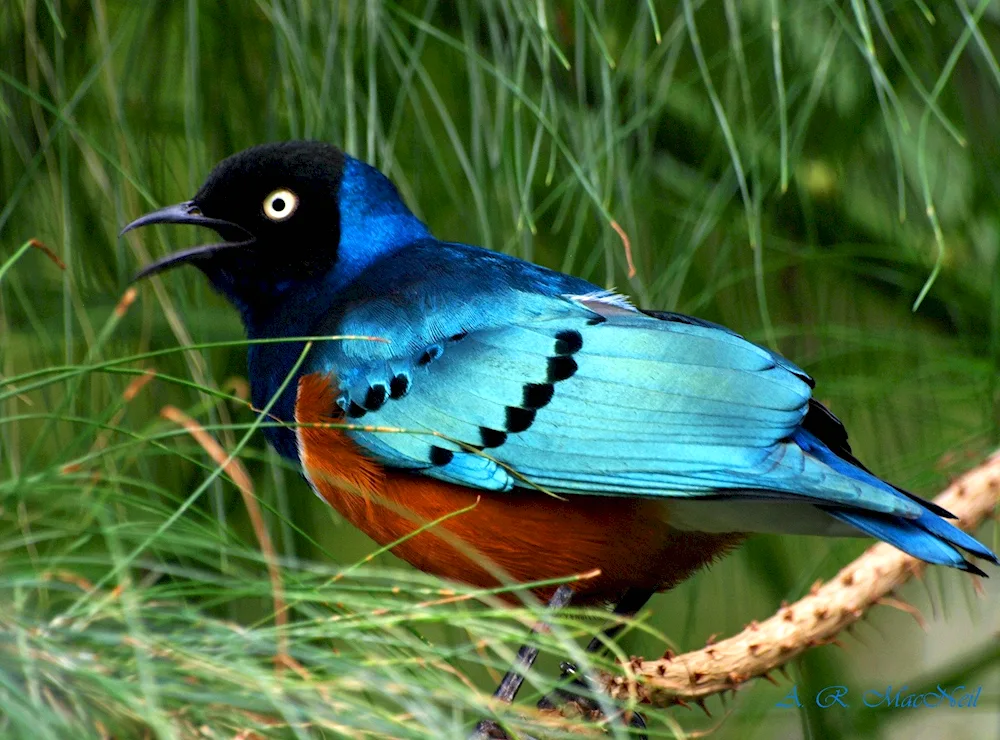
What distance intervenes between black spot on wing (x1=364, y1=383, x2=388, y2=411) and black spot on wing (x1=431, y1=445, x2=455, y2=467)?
0.16 meters

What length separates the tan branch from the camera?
217cm

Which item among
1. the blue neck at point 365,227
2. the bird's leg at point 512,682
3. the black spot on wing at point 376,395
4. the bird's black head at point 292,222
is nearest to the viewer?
the bird's leg at point 512,682

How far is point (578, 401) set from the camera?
2.27 meters

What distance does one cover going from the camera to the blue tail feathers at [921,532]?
1.94 meters

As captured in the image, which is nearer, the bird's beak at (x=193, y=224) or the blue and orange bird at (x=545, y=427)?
the blue and orange bird at (x=545, y=427)

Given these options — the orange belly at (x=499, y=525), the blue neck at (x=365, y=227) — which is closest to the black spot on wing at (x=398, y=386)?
the orange belly at (x=499, y=525)

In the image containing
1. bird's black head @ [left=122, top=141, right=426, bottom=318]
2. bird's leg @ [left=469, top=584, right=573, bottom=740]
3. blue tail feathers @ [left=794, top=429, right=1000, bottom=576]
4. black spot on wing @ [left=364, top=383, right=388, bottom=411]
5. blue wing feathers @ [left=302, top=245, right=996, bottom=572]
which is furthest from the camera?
bird's black head @ [left=122, top=141, right=426, bottom=318]

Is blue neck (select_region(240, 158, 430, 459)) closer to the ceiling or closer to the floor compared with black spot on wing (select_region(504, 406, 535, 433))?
closer to the ceiling

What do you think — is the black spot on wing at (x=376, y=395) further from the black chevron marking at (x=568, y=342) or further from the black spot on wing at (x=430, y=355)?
the black chevron marking at (x=568, y=342)

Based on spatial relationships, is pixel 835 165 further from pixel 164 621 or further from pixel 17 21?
pixel 164 621

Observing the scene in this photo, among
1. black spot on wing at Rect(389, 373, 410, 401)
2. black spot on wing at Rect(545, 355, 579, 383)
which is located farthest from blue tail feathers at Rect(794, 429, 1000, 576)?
black spot on wing at Rect(389, 373, 410, 401)

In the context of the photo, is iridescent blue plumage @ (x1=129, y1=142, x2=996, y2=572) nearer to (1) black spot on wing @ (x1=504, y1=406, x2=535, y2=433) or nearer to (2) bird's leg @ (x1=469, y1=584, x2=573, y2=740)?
(1) black spot on wing @ (x1=504, y1=406, x2=535, y2=433)

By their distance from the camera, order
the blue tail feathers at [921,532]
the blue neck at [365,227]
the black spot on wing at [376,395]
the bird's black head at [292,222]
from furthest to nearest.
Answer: the blue neck at [365,227] < the bird's black head at [292,222] < the black spot on wing at [376,395] < the blue tail feathers at [921,532]

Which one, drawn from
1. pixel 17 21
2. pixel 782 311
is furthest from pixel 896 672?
pixel 17 21
